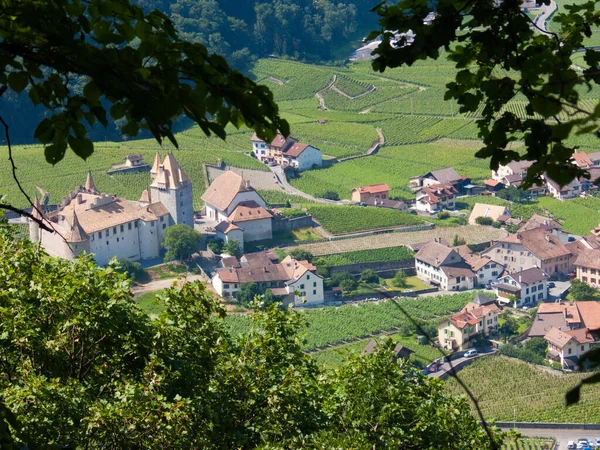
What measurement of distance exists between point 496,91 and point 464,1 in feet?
1.48

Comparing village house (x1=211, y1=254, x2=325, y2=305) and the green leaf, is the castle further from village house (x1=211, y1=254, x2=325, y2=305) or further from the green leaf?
the green leaf

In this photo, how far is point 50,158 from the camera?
3.64 m

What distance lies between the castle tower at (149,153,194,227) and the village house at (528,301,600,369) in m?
15.1

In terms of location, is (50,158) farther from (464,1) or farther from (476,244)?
(476,244)

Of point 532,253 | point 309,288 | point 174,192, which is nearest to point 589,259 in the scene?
point 532,253

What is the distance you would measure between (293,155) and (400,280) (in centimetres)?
1477

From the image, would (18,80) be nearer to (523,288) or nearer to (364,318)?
(364,318)

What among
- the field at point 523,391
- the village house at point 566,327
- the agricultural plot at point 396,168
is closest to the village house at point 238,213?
the agricultural plot at point 396,168

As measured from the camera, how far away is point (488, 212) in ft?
144

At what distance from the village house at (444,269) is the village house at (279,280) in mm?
4586

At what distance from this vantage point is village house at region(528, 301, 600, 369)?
3077cm

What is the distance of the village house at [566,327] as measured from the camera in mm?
30766

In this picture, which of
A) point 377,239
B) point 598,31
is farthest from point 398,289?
point 598,31

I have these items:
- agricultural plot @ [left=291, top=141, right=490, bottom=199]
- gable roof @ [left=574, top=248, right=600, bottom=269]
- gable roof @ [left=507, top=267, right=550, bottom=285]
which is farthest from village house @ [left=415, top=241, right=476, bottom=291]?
agricultural plot @ [left=291, top=141, right=490, bottom=199]
